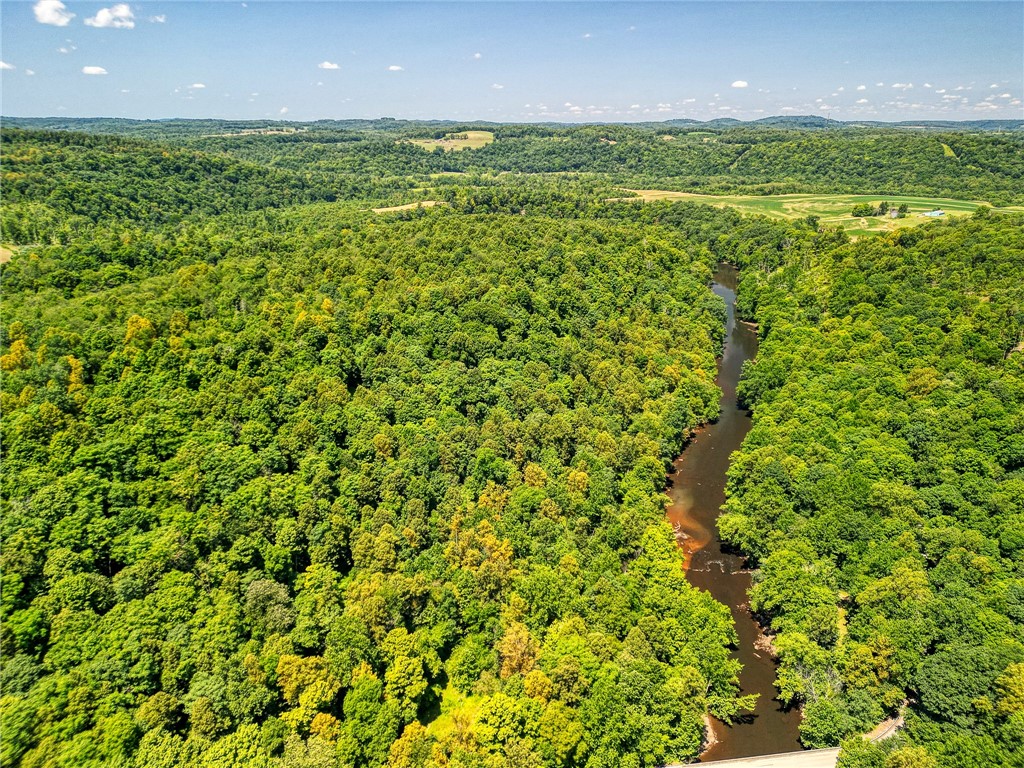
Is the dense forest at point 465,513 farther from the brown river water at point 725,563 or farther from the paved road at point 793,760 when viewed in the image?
the brown river water at point 725,563

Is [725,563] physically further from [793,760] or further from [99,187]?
[99,187]

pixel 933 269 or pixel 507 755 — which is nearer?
pixel 507 755

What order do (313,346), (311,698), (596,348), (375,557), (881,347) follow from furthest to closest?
(596,348) → (881,347) → (313,346) → (375,557) → (311,698)

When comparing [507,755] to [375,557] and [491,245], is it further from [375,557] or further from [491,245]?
[491,245]

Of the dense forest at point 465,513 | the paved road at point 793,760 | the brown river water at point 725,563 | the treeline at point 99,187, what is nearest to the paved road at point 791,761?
the paved road at point 793,760

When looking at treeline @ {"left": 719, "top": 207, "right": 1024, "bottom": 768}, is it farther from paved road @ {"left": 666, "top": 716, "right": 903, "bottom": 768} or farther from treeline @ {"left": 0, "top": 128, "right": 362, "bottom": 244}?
treeline @ {"left": 0, "top": 128, "right": 362, "bottom": 244}

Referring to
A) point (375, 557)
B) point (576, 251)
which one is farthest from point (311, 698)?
point (576, 251)
